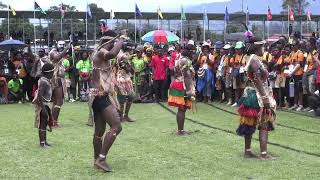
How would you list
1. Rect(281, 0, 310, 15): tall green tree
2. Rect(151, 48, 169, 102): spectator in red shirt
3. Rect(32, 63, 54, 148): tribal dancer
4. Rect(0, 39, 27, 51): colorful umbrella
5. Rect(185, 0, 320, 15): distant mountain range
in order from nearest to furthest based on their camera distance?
Rect(32, 63, 54, 148): tribal dancer
Rect(151, 48, 169, 102): spectator in red shirt
Rect(0, 39, 27, 51): colorful umbrella
Rect(185, 0, 320, 15): distant mountain range
Rect(281, 0, 310, 15): tall green tree

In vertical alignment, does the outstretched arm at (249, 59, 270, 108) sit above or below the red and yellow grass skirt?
above

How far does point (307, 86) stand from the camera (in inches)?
599

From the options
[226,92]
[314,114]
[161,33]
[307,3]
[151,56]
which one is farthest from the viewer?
[307,3]

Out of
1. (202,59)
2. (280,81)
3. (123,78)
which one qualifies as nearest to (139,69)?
(202,59)

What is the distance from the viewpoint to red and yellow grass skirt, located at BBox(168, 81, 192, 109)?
36.6 feet

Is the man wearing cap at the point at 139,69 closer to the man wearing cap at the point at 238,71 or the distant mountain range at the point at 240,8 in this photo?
the man wearing cap at the point at 238,71

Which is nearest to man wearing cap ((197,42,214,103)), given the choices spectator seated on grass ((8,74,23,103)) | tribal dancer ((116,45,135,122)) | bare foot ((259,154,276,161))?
tribal dancer ((116,45,135,122))

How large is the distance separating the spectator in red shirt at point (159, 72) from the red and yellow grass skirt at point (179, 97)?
7.44 meters

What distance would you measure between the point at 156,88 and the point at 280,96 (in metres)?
4.56

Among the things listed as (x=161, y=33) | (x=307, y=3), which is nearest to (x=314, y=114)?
(x=161, y=33)

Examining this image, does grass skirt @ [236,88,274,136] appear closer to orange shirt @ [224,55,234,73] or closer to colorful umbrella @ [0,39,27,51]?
orange shirt @ [224,55,234,73]

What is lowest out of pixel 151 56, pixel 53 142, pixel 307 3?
pixel 53 142

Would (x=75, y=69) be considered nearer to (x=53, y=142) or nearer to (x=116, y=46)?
(x=53, y=142)

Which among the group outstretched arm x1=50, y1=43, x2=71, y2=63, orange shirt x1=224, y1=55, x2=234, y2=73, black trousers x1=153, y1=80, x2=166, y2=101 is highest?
outstretched arm x1=50, y1=43, x2=71, y2=63
